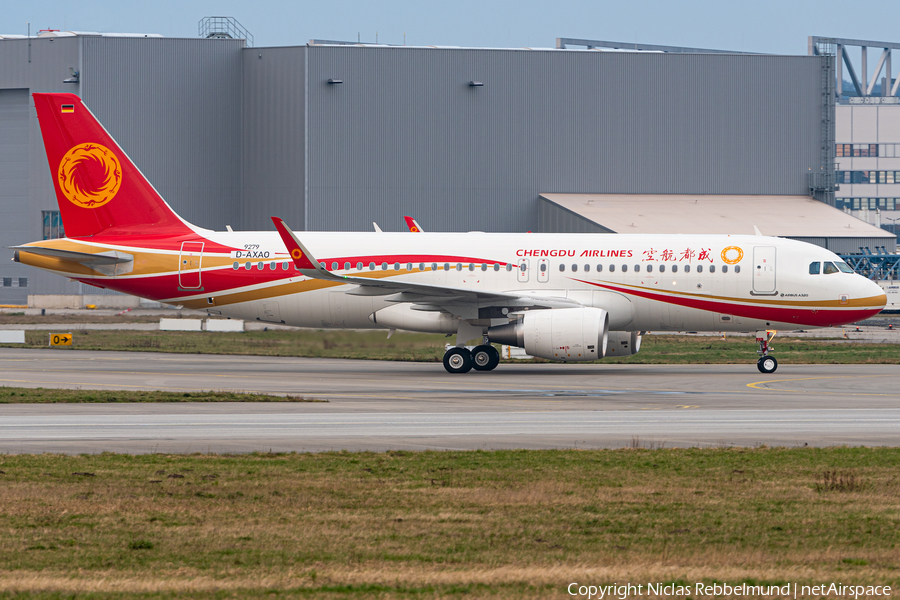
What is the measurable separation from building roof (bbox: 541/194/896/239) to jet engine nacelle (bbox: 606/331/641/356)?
32130 millimetres

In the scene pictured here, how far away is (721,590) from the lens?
827 cm

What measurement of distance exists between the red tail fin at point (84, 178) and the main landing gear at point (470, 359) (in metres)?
9.94

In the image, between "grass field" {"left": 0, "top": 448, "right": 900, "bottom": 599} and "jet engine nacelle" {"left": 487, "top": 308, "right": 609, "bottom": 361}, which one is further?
"jet engine nacelle" {"left": 487, "top": 308, "right": 609, "bottom": 361}

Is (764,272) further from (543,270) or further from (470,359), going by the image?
(470,359)

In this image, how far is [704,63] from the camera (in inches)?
2965

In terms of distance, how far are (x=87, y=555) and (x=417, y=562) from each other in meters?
3.02

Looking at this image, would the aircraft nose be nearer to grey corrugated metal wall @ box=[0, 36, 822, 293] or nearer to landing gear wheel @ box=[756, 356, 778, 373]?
landing gear wheel @ box=[756, 356, 778, 373]

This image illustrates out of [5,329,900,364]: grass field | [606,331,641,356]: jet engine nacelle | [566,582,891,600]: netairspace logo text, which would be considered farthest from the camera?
[606,331,641,356]: jet engine nacelle

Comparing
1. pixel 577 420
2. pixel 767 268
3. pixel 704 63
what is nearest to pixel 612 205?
pixel 704 63

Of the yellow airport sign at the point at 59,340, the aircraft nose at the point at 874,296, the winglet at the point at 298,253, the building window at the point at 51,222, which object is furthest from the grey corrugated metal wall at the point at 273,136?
the aircraft nose at the point at 874,296

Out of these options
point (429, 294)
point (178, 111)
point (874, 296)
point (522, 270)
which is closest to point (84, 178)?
point (429, 294)

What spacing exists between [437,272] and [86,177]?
39.3 feet

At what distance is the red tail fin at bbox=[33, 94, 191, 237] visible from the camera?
111 ft

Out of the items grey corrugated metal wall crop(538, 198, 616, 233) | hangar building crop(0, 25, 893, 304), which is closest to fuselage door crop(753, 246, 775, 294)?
grey corrugated metal wall crop(538, 198, 616, 233)
